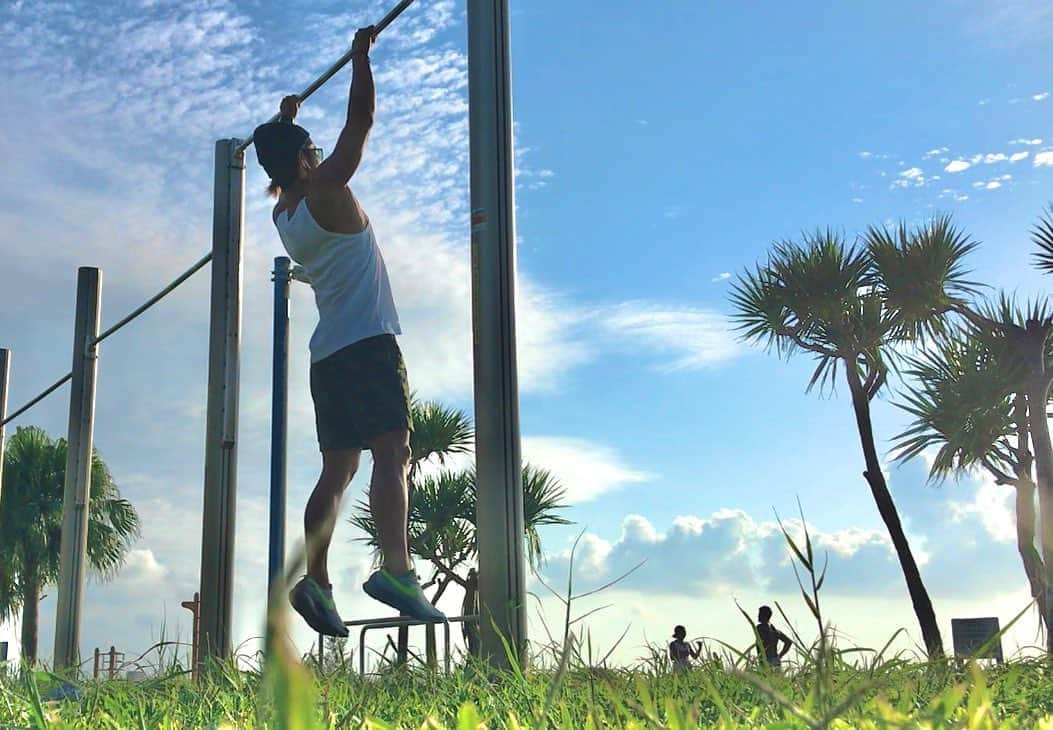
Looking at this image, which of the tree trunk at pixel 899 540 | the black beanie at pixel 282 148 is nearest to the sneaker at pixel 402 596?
the black beanie at pixel 282 148

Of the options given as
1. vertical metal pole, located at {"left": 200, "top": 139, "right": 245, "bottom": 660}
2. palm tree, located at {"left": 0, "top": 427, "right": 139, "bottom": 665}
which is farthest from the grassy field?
palm tree, located at {"left": 0, "top": 427, "right": 139, "bottom": 665}

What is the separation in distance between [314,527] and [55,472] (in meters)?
22.7

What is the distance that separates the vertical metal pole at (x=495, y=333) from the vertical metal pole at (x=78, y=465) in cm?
857

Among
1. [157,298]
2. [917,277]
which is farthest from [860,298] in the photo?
[157,298]

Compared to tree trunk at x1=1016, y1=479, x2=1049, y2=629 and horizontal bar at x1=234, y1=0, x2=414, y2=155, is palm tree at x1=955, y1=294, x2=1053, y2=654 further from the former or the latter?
horizontal bar at x1=234, y1=0, x2=414, y2=155

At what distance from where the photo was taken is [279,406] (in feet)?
21.1

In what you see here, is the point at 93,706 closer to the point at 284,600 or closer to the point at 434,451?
the point at 284,600

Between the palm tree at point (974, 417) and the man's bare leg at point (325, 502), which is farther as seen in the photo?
the palm tree at point (974, 417)

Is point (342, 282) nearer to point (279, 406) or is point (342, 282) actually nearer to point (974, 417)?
point (279, 406)

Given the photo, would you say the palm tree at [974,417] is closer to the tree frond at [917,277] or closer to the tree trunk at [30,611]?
the tree frond at [917,277]

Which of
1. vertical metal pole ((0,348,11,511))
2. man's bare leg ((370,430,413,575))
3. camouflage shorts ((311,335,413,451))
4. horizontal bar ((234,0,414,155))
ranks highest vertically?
vertical metal pole ((0,348,11,511))

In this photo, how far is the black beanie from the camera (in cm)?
451

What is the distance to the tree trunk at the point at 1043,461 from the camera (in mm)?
14547

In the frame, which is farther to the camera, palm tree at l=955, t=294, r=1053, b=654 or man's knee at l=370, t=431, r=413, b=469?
palm tree at l=955, t=294, r=1053, b=654
